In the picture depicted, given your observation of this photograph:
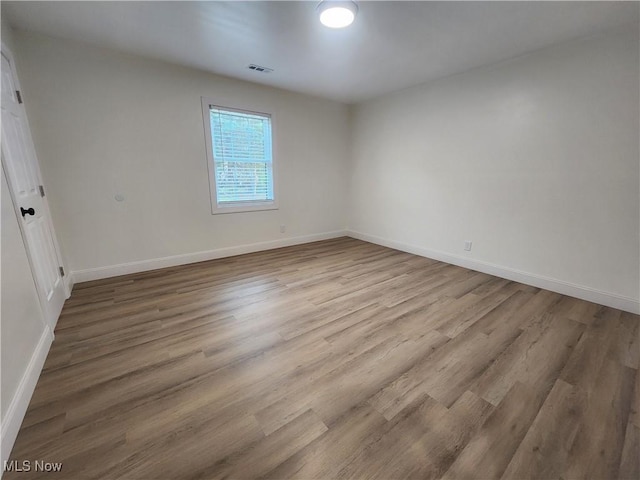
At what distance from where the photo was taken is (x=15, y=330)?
4.78 feet

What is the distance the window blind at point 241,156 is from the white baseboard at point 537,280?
2.50 metres

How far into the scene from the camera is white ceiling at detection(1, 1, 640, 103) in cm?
206

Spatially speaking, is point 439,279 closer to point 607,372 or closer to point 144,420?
point 607,372

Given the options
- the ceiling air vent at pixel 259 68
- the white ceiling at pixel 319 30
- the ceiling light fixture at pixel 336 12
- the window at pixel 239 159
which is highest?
the white ceiling at pixel 319 30

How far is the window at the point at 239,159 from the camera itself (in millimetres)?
3643

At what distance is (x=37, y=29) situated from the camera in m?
2.44

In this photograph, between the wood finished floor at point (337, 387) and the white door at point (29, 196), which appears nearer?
the wood finished floor at point (337, 387)

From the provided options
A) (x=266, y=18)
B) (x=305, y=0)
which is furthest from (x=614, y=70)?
(x=266, y=18)

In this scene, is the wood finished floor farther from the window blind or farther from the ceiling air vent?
the ceiling air vent

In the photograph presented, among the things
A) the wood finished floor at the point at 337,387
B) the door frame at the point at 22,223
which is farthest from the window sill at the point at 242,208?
the door frame at the point at 22,223

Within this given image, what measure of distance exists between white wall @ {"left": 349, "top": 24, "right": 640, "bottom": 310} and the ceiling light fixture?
2.00m

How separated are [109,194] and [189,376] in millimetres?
2543

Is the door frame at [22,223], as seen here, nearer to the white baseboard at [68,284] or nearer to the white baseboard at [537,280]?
the white baseboard at [68,284]

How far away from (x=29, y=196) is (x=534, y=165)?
4.76 metres
